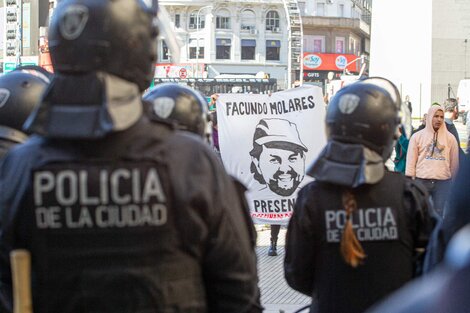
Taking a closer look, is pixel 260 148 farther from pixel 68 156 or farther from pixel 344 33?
pixel 344 33

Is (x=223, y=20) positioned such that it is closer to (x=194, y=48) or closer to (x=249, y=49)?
(x=249, y=49)

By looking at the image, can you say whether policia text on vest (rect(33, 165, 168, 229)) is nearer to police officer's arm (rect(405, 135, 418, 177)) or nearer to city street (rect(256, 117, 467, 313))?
city street (rect(256, 117, 467, 313))

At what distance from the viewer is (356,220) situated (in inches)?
143

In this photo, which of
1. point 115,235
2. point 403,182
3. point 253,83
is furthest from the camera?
point 253,83

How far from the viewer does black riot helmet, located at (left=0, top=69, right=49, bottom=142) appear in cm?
387

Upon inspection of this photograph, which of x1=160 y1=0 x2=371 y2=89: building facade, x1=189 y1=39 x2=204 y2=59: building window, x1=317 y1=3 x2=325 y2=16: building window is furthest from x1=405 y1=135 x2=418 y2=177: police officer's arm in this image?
x1=317 y1=3 x2=325 y2=16: building window

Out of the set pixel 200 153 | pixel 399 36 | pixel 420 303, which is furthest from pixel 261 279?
pixel 399 36

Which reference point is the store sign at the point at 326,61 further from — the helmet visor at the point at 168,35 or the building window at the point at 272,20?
the helmet visor at the point at 168,35

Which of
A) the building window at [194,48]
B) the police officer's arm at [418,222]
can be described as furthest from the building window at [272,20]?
the police officer's arm at [418,222]

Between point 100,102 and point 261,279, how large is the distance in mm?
6044

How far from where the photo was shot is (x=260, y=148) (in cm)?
985

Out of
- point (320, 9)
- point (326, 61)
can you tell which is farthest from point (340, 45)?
point (326, 61)

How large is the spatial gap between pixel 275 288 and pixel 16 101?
4.43 m

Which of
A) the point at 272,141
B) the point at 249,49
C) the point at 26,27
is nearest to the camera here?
the point at 272,141
